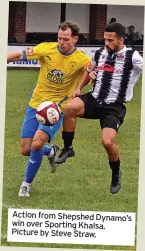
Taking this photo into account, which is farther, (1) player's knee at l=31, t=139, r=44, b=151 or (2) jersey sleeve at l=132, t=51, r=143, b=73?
(1) player's knee at l=31, t=139, r=44, b=151

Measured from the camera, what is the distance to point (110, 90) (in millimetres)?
21516

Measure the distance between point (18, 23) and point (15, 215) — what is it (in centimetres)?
163

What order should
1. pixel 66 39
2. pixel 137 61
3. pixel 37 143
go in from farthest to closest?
pixel 37 143 < pixel 66 39 < pixel 137 61

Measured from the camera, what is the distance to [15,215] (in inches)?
846

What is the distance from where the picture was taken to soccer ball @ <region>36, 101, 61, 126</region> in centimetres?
2148

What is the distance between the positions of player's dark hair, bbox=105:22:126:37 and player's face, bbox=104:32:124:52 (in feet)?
0.09

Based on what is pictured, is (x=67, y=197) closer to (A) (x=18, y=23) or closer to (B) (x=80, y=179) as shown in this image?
(B) (x=80, y=179)

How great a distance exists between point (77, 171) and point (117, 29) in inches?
50.8

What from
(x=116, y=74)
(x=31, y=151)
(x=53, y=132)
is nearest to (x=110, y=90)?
(x=116, y=74)

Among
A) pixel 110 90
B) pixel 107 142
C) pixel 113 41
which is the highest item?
pixel 113 41

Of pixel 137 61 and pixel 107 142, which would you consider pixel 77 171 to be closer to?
pixel 107 142

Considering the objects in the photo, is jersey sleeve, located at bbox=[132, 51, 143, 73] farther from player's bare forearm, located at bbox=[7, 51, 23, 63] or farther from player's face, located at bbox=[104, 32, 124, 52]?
player's bare forearm, located at bbox=[7, 51, 23, 63]

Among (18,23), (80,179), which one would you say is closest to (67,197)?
(80,179)
